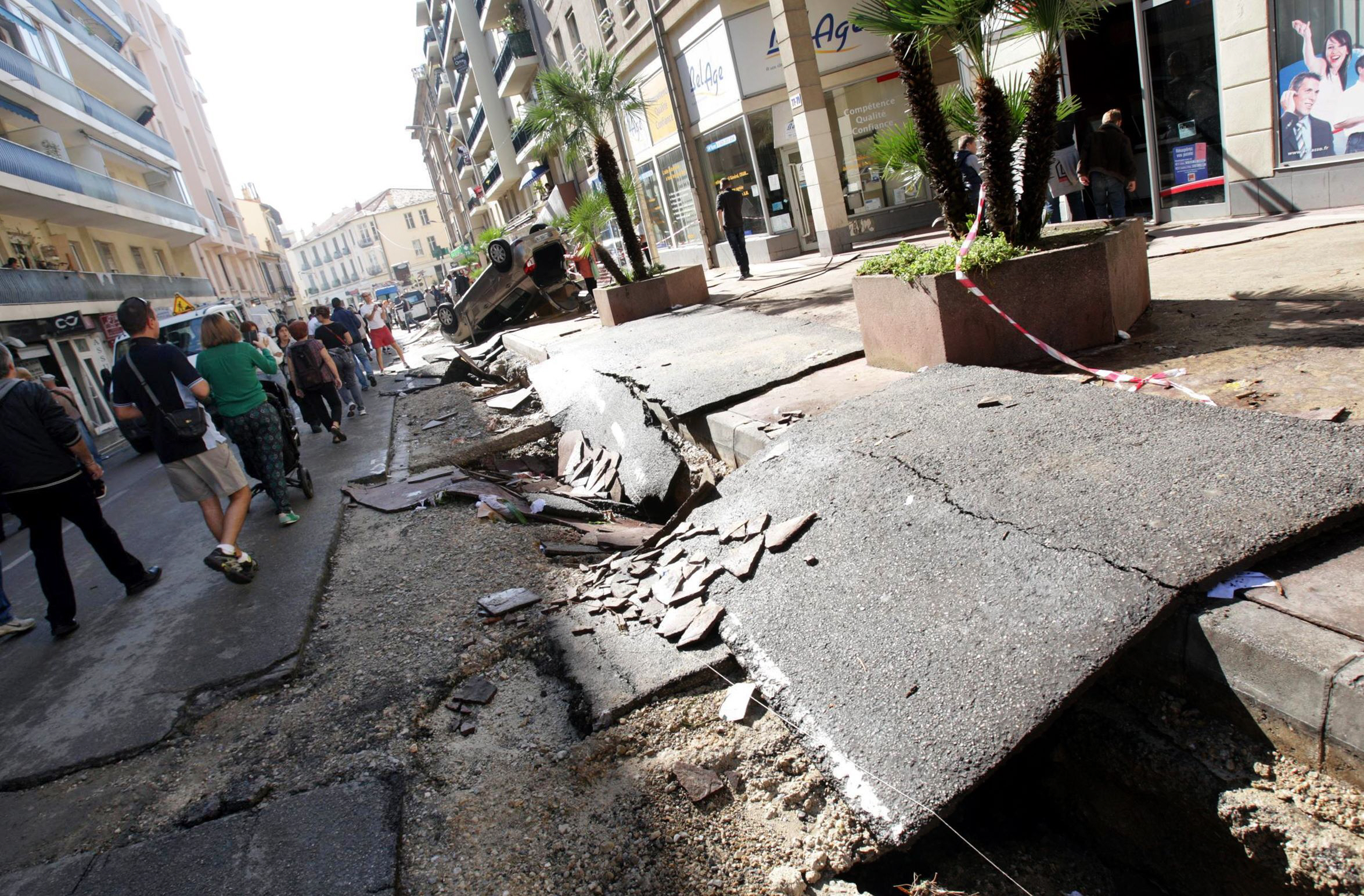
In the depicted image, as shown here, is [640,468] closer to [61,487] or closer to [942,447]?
[942,447]

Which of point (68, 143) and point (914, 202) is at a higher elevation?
point (68, 143)

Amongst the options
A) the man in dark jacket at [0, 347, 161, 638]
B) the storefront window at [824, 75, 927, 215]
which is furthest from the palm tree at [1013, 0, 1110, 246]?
the storefront window at [824, 75, 927, 215]

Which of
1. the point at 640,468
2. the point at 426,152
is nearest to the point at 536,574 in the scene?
the point at 640,468

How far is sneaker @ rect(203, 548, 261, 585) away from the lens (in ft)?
16.8

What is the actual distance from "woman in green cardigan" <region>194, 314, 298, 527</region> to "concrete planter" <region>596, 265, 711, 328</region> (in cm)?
651

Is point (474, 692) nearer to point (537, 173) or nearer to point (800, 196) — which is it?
point (800, 196)

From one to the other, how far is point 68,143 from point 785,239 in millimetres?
26749

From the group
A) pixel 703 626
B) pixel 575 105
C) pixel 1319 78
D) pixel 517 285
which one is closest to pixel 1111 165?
pixel 1319 78

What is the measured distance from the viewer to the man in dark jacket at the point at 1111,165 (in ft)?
30.7

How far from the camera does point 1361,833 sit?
1.94m

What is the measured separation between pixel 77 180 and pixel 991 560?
30.0 m

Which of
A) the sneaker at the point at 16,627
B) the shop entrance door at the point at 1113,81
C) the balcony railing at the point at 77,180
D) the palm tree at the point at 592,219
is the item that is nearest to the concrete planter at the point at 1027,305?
the sneaker at the point at 16,627

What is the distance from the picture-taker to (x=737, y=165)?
60.0ft

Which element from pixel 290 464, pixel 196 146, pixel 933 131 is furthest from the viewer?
pixel 196 146
